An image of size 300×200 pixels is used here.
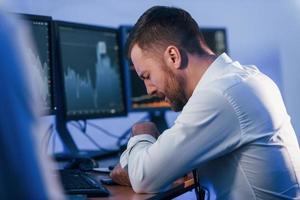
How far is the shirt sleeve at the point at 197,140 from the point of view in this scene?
130 cm

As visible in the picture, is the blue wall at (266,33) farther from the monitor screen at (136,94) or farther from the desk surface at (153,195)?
the desk surface at (153,195)

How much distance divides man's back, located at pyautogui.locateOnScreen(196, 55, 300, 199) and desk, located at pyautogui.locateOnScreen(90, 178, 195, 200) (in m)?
0.12

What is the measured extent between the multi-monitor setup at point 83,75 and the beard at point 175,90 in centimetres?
48

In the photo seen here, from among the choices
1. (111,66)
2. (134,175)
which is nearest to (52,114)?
(111,66)

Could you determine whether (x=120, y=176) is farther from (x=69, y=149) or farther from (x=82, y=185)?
(x=69, y=149)

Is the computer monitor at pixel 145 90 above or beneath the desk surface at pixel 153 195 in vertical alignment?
above

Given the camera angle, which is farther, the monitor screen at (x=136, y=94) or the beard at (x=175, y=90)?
the monitor screen at (x=136, y=94)

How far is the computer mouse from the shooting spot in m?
1.74

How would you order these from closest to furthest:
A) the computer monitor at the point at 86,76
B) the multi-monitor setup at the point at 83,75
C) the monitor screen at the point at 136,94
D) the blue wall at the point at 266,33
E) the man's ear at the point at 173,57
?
the man's ear at the point at 173,57
the multi-monitor setup at the point at 83,75
the computer monitor at the point at 86,76
the monitor screen at the point at 136,94
the blue wall at the point at 266,33

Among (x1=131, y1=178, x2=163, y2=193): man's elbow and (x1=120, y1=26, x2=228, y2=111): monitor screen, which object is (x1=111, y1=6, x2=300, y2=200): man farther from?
(x1=120, y1=26, x2=228, y2=111): monitor screen

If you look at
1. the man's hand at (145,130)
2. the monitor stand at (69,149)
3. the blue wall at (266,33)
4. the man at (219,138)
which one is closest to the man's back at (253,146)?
the man at (219,138)

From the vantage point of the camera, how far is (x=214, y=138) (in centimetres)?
130

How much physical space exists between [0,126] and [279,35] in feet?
8.07

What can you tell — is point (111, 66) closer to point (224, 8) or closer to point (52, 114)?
point (52, 114)
